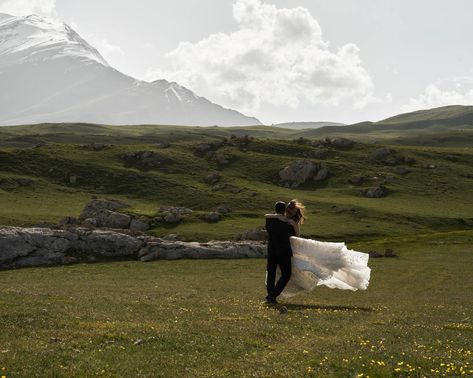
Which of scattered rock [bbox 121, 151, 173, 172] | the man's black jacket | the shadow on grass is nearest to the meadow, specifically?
the shadow on grass

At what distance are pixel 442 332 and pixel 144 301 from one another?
15890mm

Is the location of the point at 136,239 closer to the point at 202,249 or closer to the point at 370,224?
the point at 202,249

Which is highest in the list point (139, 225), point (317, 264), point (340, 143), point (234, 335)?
point (340, 143)

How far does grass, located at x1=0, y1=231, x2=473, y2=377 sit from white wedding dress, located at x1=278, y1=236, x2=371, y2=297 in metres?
1.39

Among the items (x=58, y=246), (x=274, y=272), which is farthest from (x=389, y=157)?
(x=274, y=272)

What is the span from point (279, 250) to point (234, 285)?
17.6 meters

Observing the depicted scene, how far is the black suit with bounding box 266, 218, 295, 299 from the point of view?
2866 cm

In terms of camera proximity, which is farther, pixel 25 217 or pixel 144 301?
pixel 25 217

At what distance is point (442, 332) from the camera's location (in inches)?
914

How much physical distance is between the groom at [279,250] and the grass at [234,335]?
1422 mm

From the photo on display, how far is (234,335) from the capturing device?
65.6ft

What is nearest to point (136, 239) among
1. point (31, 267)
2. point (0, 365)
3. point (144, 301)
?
point (31, 267)

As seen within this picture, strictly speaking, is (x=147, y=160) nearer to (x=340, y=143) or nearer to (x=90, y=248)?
(x=340, y=143)

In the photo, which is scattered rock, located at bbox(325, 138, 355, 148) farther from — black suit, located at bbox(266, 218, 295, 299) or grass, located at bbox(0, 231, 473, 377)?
black suit, located at bbox(266, 218, 295, 299)
